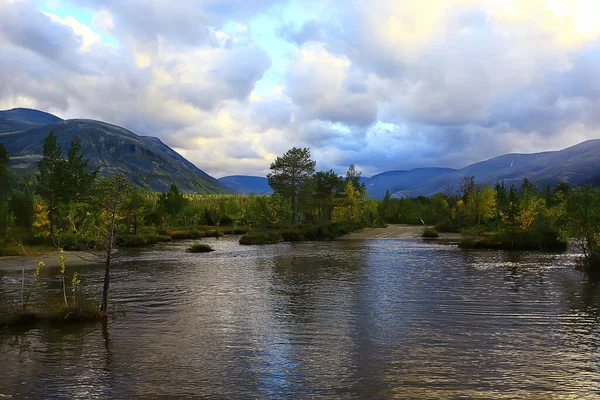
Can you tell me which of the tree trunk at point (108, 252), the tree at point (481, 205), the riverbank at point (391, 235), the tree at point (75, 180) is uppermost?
the tree at point (75, 180)

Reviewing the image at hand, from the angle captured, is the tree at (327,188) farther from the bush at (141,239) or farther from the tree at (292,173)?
the bush at (141,239)

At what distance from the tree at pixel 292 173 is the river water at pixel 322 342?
7584 cm

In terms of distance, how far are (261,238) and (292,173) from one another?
28.7 metres

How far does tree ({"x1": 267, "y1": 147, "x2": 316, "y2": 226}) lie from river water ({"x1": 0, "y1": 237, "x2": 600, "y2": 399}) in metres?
75.8

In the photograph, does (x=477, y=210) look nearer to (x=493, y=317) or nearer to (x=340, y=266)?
(x=340, y=266)

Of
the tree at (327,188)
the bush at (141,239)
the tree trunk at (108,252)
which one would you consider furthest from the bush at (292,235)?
the tree trunk at (108,252)

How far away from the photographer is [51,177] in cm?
8719

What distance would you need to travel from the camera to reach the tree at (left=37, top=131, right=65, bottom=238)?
86.5 meters

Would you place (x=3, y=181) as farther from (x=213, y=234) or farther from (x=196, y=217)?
(x=196, y=217)

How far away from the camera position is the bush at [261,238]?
89.1 metres

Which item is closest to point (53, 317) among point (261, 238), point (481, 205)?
point (261, 238)

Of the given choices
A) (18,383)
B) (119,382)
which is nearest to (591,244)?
(119,382)

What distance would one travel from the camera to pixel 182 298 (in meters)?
31.0

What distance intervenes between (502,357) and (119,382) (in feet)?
48.6
